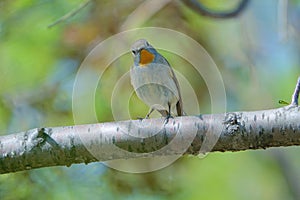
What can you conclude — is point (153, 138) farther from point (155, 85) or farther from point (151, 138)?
point (155, 85)

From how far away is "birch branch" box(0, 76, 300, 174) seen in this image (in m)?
1.75

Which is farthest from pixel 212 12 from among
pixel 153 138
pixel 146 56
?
pixel 153 138

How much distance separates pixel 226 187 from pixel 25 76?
1562 millimetres

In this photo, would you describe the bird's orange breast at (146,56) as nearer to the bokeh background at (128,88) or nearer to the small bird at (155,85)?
the small bird at (155,85)

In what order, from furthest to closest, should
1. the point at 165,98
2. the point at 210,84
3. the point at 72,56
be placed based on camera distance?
the point at 210,84
the point at 72,56
the point at 165,98

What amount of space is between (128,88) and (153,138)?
201 centimetres

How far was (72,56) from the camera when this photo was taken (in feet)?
12.8

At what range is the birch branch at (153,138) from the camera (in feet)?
5.75

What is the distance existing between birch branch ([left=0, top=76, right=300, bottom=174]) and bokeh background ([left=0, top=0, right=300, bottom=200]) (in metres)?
0.68

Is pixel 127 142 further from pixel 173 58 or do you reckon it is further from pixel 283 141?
pixel 173 58

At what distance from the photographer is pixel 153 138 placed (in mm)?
1813

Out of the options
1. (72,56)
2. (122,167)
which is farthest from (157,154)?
(72,56)

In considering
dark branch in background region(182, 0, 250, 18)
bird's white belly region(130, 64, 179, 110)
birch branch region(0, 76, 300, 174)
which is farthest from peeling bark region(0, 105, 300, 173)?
dark branch in background region(182, 0, 250, 18)

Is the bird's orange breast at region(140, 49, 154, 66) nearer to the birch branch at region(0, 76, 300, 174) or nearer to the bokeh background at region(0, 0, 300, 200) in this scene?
the bokeh background at region(0, 0, 300, 200)
